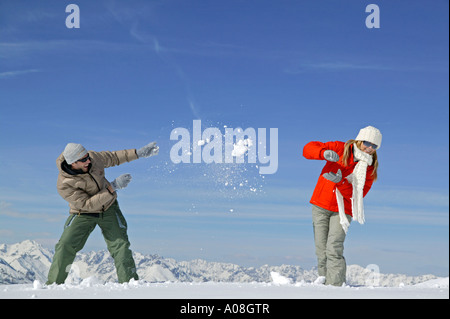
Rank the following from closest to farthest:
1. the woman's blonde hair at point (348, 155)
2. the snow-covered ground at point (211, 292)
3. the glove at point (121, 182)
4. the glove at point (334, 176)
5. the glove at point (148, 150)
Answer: the snow-covered ground at point (211, 292), the glove at point (334, 176), the woman's blonde hair at point (348, 155), the glove at point (121, 182), the glove at point (148, 150)

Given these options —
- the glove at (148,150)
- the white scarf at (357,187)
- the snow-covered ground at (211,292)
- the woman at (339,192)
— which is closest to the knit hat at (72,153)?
the glove at (148,150)

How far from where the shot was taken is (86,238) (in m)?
6.95

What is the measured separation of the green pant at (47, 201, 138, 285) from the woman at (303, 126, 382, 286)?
8.93ft

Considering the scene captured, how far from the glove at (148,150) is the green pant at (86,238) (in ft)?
2.86

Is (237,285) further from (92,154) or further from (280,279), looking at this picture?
(92,154)

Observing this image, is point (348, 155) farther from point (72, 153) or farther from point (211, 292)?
point (72, 153)

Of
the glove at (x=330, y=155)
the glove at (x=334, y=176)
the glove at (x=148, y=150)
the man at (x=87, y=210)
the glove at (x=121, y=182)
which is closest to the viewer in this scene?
the glove at (x=330, y=155)

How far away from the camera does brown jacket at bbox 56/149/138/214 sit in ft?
21.8

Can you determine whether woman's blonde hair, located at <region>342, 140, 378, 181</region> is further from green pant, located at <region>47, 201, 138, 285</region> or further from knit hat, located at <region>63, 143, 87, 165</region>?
knit hat, located at <region>63, 143, 87, 165</region>

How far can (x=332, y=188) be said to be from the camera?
6.95 m

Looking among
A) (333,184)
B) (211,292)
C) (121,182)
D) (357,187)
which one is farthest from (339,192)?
(121,182)

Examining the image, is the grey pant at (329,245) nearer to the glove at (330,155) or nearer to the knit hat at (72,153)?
the glove at (330,155)

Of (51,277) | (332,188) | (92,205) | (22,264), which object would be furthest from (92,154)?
(22,264)

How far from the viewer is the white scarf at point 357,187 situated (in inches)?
268
